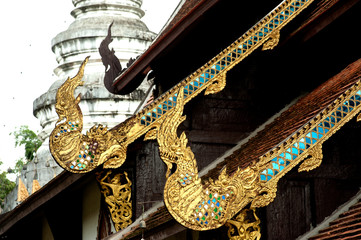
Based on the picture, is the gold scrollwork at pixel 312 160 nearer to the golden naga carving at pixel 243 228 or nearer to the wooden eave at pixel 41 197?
the golden naga carving at pixel 243 228

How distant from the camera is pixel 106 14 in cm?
1998

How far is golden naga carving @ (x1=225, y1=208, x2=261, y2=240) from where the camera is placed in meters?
6.34

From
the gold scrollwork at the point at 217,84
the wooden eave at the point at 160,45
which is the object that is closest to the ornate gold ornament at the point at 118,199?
the wooden eave at the point at 160,45

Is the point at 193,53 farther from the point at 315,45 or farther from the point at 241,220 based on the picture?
the point at 241,220

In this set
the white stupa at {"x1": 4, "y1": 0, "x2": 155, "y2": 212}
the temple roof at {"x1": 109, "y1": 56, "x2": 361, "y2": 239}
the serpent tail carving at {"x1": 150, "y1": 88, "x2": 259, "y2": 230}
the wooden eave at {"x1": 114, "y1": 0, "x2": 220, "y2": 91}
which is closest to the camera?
the serpent tail carving at {"x1": 150, "y1": 88, "x2": 259, "y2": 230}

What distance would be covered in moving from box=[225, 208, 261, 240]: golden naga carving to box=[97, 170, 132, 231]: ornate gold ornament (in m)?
2.11

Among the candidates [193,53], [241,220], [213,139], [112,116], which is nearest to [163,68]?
[193,53]

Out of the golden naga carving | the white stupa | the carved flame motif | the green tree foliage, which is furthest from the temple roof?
the green tree foliage

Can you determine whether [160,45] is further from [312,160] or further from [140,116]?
[312,160]

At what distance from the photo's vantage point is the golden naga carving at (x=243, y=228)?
6340 millimetres

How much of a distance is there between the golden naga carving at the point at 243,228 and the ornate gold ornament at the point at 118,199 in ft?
6.92

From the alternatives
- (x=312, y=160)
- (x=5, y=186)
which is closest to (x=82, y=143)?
(x=312, y=160)

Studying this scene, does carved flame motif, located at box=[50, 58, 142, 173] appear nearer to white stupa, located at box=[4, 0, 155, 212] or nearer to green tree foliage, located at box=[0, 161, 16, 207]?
white stupa, located at box=[4, 0, 155, 212]

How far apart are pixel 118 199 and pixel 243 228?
7.19 ft
